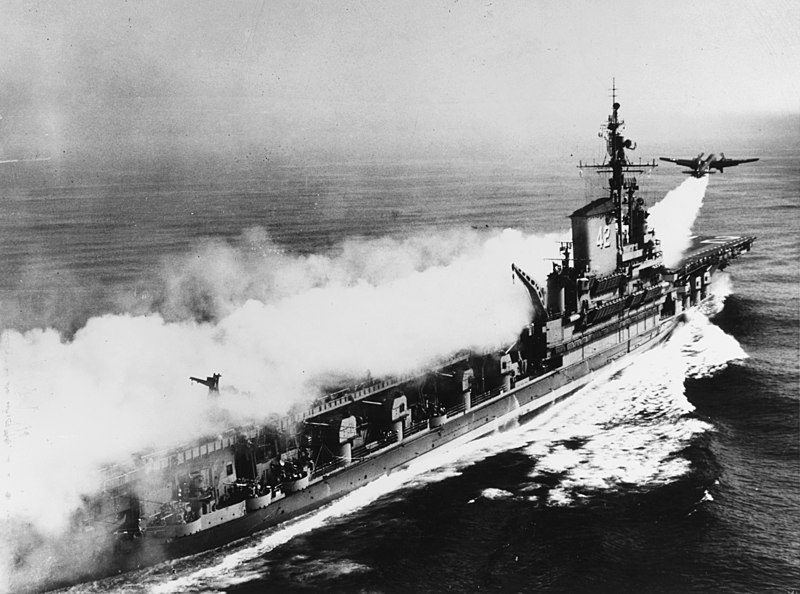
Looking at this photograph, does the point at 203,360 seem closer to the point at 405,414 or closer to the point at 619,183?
the point at 405,414

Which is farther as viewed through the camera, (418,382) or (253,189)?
(253,189)

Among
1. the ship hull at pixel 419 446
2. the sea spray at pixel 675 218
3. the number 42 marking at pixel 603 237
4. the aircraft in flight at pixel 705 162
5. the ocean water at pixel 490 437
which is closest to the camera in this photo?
the ocean water at pixel 490 437

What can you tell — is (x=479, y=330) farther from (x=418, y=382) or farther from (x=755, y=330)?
(x=755, y=330)

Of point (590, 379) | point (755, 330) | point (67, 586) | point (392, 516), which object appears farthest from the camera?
point (755, 330)

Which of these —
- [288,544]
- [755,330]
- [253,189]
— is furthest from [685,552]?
[253,189]

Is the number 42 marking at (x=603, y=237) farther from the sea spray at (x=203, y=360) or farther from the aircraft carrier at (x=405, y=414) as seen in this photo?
the sea spray at (x=203, y=360)

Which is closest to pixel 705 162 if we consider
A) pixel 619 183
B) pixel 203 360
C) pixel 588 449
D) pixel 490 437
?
pixel 619 183

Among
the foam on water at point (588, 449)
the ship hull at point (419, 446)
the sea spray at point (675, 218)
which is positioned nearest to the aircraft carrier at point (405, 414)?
the ship hull at point (419, 446)
